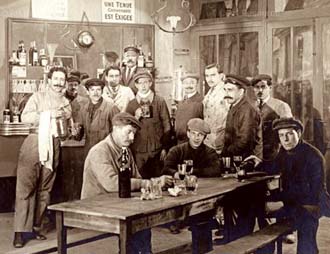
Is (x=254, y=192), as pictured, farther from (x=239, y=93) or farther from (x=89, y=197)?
(x=89, y=197)

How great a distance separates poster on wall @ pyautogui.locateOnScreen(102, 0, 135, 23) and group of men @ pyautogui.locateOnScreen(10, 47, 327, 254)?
0.90ft

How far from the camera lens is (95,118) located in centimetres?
290

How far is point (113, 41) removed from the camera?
3.05m

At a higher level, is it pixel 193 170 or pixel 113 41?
pixel 113 41

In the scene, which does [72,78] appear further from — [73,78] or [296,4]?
[296,4]

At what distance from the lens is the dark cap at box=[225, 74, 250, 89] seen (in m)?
2.93

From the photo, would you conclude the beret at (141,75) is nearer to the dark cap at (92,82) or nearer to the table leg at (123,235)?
the dark cap at (92,82)

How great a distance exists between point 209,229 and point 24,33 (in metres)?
1.24

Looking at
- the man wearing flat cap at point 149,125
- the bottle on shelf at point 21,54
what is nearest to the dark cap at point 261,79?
the man wearing flat cap at point 149,125

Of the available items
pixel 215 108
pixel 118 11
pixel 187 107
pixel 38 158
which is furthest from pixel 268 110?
pixel 38 158

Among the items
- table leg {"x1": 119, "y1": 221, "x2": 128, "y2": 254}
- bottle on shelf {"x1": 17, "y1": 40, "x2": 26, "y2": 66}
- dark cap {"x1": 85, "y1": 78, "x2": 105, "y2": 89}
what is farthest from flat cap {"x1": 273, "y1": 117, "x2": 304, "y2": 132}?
bottle on shelf {"x1": 17, "y1": 40, "x2": 26, "y2": 66}

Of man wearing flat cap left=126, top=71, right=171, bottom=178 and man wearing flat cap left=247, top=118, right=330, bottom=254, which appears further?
man wearing flat cap left=126, top=71, right=171, bottom=178

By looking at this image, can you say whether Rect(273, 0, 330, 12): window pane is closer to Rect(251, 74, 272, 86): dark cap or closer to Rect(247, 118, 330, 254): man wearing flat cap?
Rect(251, 74, 272, 86): dark cap

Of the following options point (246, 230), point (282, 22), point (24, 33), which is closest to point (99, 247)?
point (246, 230)
